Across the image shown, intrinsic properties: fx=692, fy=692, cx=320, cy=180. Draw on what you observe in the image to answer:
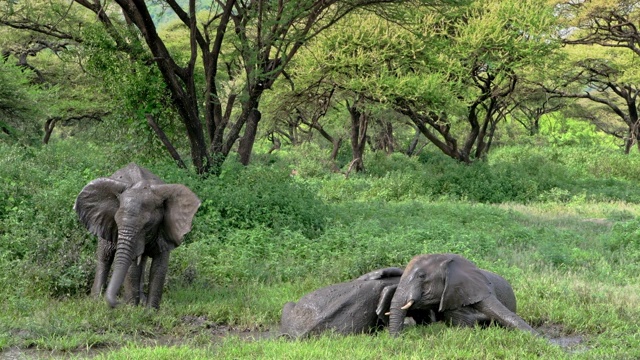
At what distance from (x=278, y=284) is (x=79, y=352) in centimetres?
290

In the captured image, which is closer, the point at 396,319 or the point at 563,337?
the point at 396,319

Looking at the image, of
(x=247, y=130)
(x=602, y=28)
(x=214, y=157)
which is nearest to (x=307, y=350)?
(x=214, y=157)

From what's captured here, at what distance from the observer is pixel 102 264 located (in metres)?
7.27

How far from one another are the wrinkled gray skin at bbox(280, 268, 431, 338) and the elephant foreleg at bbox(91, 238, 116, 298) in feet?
6.58

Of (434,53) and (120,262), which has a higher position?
(434,53)

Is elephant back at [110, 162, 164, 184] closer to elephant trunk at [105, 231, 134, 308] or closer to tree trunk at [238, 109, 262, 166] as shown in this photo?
elephant trunk at [105, 231, 134, 308]

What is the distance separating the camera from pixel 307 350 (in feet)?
18.0

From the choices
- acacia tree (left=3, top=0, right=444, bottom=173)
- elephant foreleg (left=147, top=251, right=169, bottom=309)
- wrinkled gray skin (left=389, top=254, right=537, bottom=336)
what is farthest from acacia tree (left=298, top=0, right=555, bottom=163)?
wrinkled gray skin (left=389, top=254, right=537, bottom=336)

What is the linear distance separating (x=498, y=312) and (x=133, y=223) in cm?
350

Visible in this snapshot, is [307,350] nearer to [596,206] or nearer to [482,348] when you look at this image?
[482,348]

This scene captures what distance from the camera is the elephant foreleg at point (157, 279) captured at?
23.2 feet

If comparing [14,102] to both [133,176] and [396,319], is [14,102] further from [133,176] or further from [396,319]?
[396,319]

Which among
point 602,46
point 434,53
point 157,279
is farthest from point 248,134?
point 602,46

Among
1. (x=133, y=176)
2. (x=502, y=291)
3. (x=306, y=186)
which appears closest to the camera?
(x=502, y=291)
